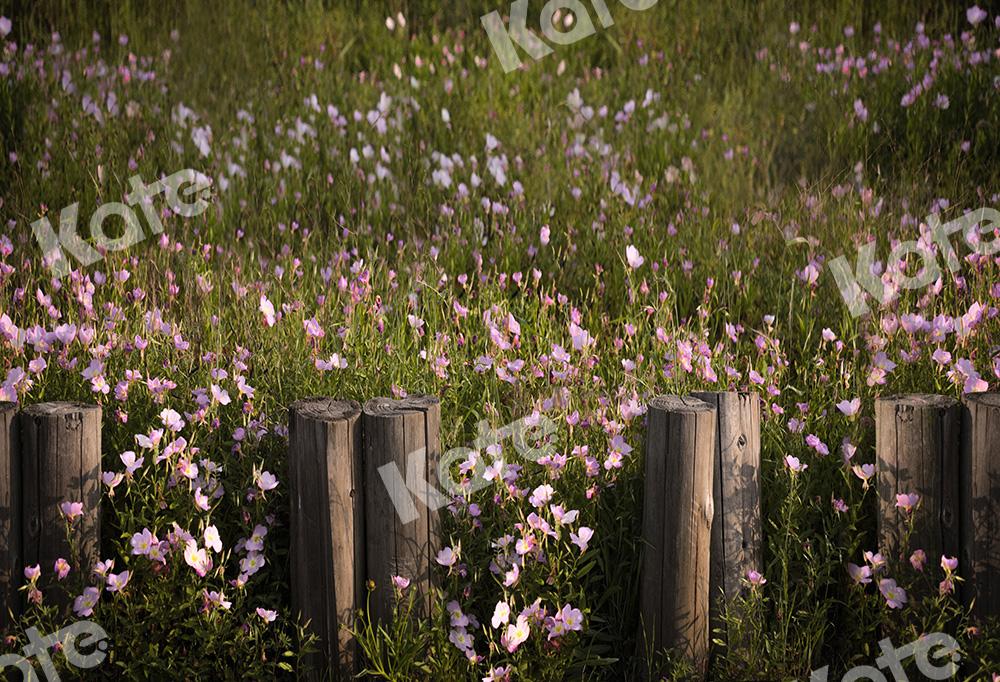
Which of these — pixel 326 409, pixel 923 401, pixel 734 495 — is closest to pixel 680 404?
pixel 734 495

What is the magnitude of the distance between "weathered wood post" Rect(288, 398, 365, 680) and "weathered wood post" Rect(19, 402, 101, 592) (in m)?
0.49

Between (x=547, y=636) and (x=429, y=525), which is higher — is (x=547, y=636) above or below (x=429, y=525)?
below

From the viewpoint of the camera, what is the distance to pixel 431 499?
288 cm

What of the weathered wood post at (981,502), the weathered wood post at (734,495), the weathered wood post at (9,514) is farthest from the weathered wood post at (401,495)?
the weathered wood post at (981,502)

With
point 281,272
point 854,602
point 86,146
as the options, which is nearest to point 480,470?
point 854,602

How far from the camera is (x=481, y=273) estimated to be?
4617 millimetres

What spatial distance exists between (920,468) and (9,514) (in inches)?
89.0

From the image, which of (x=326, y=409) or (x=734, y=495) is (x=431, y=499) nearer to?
(x=326, y=409)

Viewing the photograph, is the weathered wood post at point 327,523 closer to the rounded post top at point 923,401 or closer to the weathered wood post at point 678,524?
the weathered wood post at point 678,524

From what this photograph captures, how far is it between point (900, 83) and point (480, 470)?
4.33 meters

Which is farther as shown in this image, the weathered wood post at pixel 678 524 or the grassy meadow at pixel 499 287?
the grassy meadow at pixel 499 287

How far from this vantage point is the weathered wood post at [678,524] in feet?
9.14

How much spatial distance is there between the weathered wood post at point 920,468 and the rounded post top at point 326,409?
131 cm

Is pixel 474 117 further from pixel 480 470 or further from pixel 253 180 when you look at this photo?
pixel 480 470
